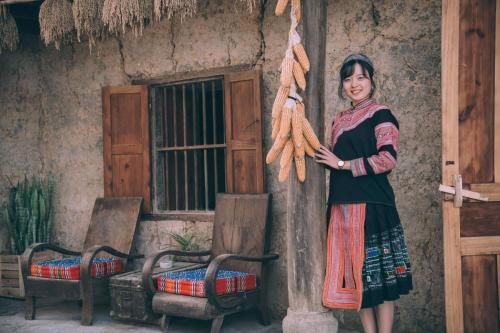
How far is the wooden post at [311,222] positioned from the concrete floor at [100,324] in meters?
1.34

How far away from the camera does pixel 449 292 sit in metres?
4.05

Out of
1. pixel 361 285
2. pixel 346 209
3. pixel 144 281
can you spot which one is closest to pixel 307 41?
pixel 346 209

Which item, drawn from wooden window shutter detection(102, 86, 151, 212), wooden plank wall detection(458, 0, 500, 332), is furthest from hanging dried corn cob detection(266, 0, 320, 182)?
wooden window shutter detection(102, 86, 151, 212)

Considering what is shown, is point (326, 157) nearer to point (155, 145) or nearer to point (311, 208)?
point (311, 208)

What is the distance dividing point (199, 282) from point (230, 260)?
0.66 metres

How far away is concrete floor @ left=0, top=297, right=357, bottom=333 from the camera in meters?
5.32

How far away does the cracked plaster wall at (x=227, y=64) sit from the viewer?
16.0ft

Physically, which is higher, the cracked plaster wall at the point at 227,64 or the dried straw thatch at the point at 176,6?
the dried straw thatch at the point at 176,6

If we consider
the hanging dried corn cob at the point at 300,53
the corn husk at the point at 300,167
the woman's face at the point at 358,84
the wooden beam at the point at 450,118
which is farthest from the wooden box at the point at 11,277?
the wooden beam at the point at 450,118

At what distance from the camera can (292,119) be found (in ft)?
12.3

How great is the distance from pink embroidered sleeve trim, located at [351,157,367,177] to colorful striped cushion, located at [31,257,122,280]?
292cm

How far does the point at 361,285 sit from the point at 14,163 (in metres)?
4.84

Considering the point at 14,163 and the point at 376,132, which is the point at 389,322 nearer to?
the point at 376,132

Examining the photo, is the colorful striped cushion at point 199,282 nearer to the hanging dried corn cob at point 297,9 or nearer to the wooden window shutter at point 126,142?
the wooden window shutter at point 126,142
